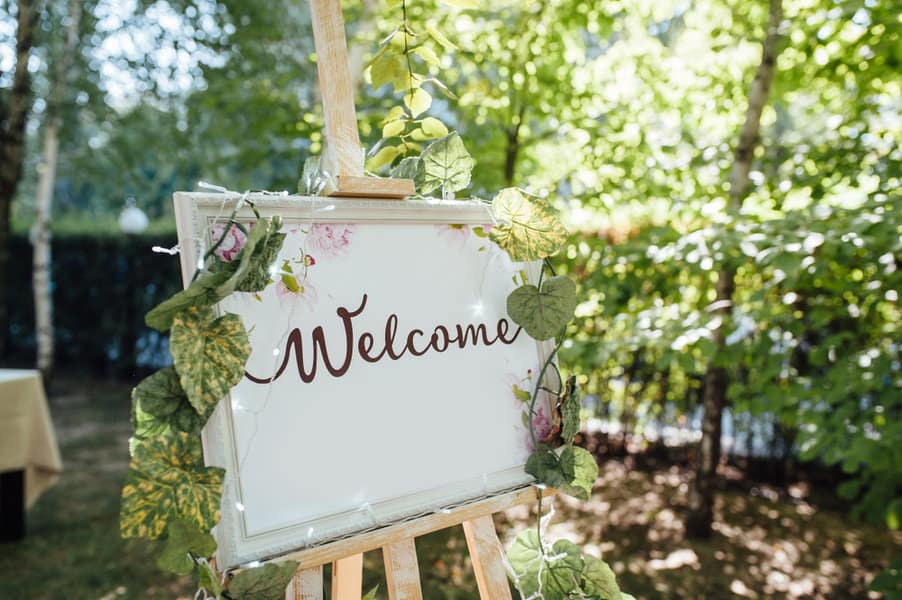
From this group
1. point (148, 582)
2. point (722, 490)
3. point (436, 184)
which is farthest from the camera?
point (722, 490)

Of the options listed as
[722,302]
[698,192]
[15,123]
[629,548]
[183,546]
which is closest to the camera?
[183,546]

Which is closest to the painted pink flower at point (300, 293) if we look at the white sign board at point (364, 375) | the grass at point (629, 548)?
the white sign board at point (364, 375)

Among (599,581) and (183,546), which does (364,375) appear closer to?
(183,546)

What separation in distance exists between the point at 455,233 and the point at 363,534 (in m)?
0.44

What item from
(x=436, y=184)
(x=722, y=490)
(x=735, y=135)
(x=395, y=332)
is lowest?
(x=722, y=490)

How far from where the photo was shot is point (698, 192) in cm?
267

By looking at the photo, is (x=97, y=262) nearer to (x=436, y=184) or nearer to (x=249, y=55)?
(x=249, y=55)

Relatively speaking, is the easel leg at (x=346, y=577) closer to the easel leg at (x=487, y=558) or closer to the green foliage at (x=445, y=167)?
the easel leg at (x=487, y=558)

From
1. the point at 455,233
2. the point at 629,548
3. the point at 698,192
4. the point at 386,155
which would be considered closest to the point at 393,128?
the point at 386,155

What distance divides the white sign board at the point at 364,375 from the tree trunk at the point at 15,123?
5.64 m

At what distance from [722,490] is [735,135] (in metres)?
2.18

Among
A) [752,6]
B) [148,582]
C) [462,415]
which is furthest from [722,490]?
[462,415]

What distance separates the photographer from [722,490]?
3.85m

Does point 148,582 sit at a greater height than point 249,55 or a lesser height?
lesser
